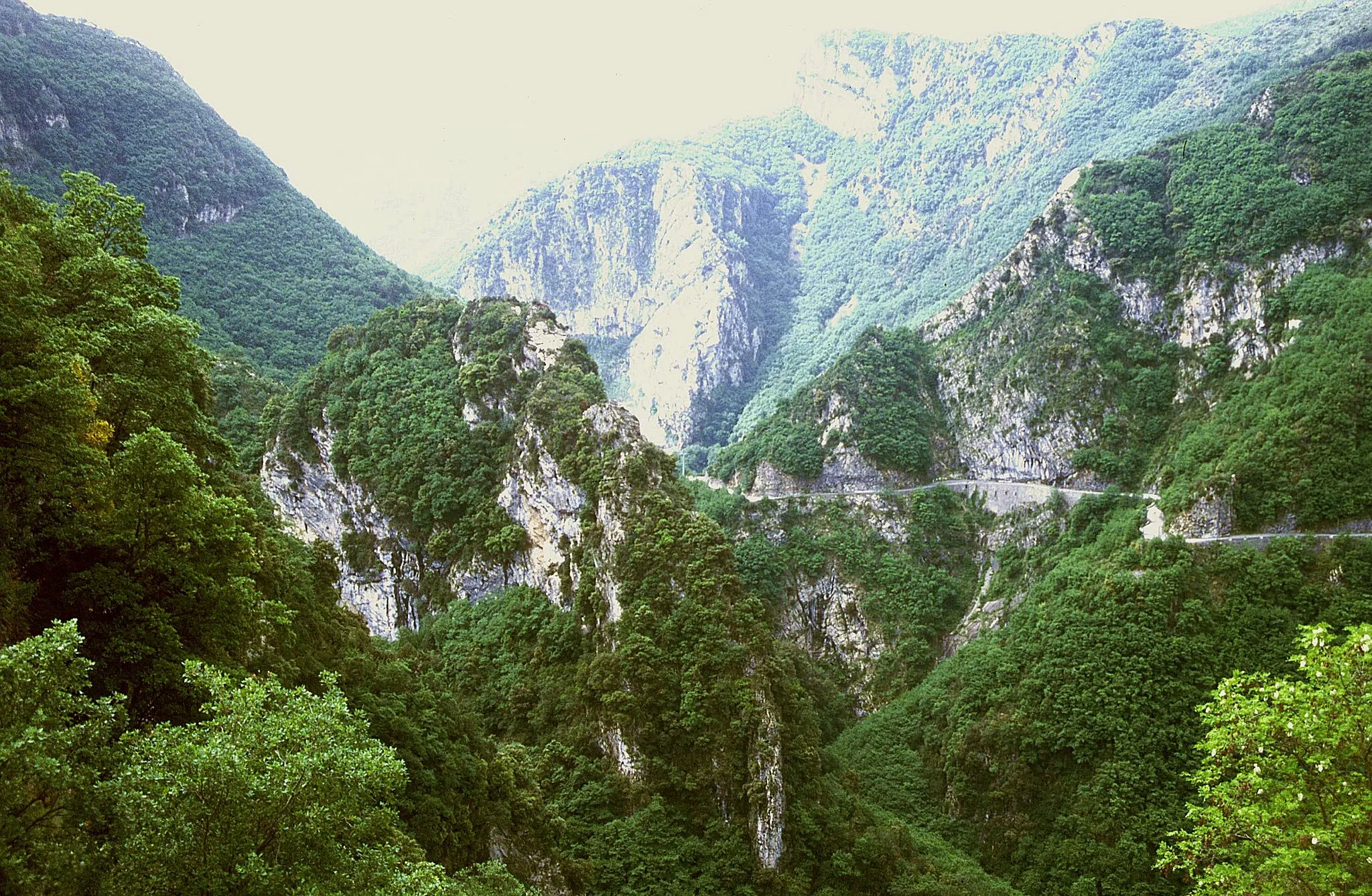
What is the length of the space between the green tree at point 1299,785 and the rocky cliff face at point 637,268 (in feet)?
504

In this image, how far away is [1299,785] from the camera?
16.4m

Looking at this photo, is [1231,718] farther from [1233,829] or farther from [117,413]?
[117,413]

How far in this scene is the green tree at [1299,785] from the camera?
15.1 m

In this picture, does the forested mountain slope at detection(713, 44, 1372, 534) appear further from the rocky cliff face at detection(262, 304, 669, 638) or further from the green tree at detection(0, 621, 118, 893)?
the green tree at detection(0, 621, 118, 893)

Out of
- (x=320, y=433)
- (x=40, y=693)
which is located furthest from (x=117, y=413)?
(x=320, y=433)

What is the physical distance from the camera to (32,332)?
646 inches

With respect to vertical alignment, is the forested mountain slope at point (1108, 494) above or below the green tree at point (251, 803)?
→ above

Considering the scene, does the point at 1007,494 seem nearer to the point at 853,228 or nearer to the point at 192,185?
the point at 192,185

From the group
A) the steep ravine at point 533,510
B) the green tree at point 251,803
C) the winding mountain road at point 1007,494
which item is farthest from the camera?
the winding mountain road at point 1007,494

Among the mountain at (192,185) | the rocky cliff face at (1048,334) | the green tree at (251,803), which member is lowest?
the green tree at (251,803)

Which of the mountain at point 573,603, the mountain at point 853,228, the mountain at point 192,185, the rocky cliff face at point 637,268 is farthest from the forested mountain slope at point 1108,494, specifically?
the rocky cliff face at point 637,268

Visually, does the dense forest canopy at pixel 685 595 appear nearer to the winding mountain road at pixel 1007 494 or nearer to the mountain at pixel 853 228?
the winding mountain road at pixel 1007 494

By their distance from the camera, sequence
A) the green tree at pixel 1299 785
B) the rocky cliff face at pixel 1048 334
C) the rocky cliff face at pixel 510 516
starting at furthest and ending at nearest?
the rocky cliff face at pixel 1048 334 < the rocky cliff face at pixel 510 516 < the green tree at pixel 1299 785

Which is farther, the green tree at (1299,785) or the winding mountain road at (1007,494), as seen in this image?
the winding mountain road at (1007,494)
